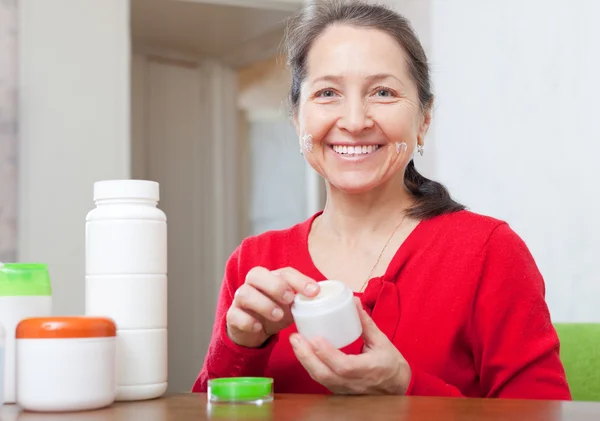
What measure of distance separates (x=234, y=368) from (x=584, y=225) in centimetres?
154

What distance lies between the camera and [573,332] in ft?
4.37

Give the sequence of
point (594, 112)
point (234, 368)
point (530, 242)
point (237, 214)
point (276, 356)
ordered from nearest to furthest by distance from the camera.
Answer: point (234, 368) < point (276, 356) < point (594, 112) < point (530, 242) < point (237, 214)

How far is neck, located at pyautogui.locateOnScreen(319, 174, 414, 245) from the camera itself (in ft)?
4.33

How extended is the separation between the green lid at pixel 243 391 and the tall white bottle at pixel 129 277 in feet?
0.30

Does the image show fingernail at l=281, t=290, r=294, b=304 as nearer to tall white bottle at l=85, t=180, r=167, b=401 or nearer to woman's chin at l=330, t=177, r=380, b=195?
tall white bottle at l=85, t=180, r=167, b=401

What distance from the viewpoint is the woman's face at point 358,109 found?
1.21 meters

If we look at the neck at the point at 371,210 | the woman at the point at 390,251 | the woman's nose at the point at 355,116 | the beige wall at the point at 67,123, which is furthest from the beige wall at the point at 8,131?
the woman's nose at the point at 355,116

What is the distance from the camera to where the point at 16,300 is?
2.58ft

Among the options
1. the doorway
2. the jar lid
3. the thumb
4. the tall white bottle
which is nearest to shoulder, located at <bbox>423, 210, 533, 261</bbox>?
the thumb

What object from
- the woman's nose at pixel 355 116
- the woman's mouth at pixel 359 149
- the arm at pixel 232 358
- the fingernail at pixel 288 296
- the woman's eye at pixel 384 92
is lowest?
the arm at pixel 232 358

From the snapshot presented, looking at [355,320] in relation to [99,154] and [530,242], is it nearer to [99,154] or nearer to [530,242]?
[530,242]

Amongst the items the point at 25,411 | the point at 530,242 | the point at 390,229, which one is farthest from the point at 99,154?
the point at 25,411

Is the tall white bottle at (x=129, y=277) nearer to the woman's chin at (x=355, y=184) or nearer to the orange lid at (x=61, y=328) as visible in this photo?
the orange lid at (x=61, y=328)

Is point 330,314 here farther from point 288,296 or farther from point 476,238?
point 476,238
